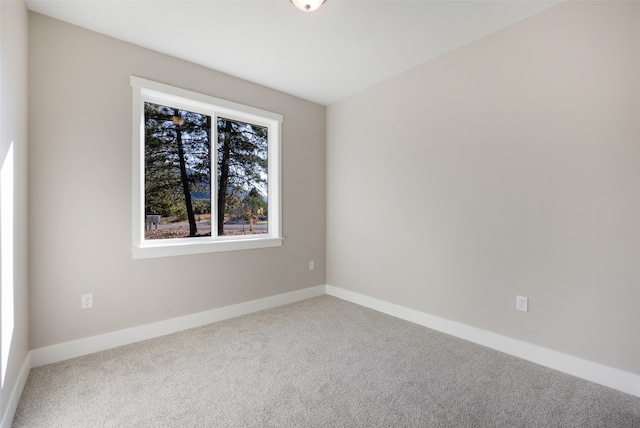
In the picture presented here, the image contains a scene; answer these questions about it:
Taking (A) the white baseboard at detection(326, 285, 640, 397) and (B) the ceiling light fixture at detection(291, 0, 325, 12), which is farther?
(B) the ceiling light fixture at detection(291, 0, 325, 12)

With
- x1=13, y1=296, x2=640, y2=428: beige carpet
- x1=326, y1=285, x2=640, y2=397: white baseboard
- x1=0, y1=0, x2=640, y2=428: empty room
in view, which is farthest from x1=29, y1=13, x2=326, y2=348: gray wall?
x1=326, y1=285, x2=640, y2=397: white baseboard

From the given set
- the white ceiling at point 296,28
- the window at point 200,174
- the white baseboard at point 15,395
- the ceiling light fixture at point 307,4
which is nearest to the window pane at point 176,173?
the window at point 200,174

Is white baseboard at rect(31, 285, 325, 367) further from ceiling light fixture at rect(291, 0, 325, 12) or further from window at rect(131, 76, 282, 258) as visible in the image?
Result: ceiling light fixture at rect(291, 0, 325, 12)

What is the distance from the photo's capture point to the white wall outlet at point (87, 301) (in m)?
2.35

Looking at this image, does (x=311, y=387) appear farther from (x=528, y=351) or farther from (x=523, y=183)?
(x=523, y=183)

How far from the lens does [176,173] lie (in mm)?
2928

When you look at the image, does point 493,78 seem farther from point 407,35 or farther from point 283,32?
point 283,32

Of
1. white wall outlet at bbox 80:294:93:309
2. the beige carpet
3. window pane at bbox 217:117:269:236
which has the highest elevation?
window pane at bbox 217:117:269:236

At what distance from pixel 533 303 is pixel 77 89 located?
387 centimetres

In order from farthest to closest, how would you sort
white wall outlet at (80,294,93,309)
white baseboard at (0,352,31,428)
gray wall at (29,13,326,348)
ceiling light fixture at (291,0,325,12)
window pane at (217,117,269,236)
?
window pane at (217,117,269,236) → white wall outlet at (80,294,93,309) → gray wall at (29,13,326,348) → ceiling light fixture at (291,0,325,12) → white baseboard at (0,352,31,428)

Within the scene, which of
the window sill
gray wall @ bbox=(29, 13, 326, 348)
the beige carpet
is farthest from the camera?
the window sill

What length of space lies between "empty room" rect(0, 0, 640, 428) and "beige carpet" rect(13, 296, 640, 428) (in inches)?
0.7

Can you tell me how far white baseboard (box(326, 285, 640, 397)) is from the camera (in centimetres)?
189

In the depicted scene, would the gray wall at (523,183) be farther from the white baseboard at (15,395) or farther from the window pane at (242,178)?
the white baseboard at (15,395)
